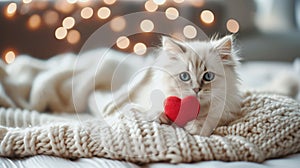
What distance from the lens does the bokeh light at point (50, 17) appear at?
2217 millimetres

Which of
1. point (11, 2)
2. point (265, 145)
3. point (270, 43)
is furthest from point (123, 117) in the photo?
point (270, 43)

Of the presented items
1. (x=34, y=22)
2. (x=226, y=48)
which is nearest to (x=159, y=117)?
(x=226, y=48)

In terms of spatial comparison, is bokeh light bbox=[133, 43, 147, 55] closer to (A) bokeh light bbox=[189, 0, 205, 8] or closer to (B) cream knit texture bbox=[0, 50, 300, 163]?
(B) cream knit texture bbox=[0, 50, 300, 163]

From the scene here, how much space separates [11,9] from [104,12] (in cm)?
60

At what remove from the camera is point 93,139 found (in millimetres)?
876

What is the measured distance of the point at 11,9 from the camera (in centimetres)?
200

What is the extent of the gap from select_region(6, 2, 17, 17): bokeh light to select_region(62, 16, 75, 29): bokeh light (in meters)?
0.29

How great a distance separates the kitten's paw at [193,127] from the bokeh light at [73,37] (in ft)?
4.62

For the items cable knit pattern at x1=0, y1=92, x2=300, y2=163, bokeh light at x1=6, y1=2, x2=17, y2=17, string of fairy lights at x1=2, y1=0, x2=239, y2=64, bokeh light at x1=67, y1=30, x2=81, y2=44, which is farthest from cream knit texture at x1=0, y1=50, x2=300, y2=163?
bokeh light at x1=67, y1=30, x2=81, y2=44

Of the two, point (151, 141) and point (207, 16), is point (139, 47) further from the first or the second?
point (207, 16)

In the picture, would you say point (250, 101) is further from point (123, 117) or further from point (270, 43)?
point (270, 43)

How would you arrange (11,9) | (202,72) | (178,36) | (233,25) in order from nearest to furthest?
(202,72) → (178,36) → (11,9) → (233,25)

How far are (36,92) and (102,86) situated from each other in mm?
215

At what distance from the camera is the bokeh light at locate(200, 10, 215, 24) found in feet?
8.55
